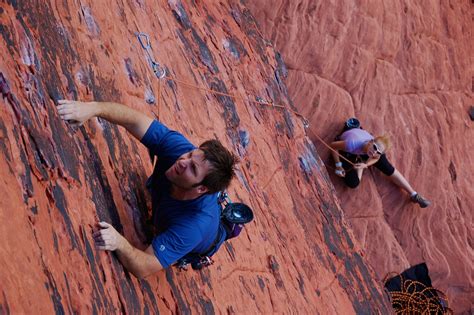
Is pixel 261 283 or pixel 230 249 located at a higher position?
pixel 230 249

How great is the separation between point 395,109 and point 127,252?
6.11 m

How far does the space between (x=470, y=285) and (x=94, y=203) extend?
669 cm

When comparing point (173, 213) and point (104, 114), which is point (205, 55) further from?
point (173, 213)

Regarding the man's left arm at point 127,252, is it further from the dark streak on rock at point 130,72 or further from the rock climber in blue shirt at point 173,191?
the dark streak on rock at point 130,72

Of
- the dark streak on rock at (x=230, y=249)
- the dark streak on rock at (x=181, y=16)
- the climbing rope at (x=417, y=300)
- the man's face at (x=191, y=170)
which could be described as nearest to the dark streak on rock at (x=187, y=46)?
the dark streak on rock at (x=181, y=16)

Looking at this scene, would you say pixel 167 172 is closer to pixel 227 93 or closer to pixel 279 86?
pixel 227 93

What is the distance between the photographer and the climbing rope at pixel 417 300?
26.4 feet

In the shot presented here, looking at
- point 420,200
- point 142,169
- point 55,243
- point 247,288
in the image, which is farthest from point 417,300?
point 55,243

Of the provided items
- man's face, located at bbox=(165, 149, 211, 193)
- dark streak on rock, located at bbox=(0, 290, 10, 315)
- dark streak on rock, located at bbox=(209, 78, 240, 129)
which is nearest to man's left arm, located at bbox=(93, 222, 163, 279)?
man's face, located at bbox=(165, 149, 211, 193)

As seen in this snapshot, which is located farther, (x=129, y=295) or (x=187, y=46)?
(x=187, y=46)

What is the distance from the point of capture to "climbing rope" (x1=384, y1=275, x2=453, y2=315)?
8.05 meters

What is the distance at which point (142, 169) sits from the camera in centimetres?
424

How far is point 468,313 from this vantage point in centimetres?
877

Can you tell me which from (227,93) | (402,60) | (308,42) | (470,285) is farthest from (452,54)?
(227,93)
